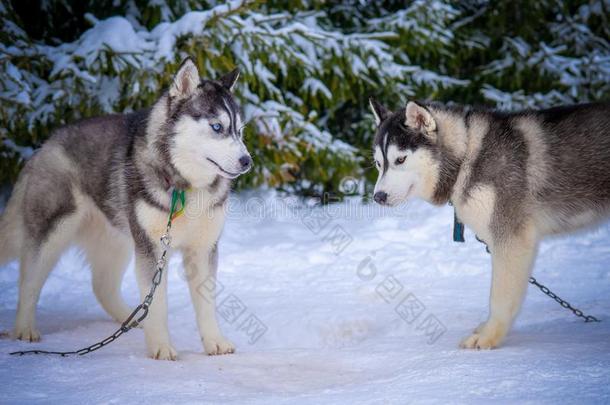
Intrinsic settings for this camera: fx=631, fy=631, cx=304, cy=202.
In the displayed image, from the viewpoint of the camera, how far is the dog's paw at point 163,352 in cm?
430

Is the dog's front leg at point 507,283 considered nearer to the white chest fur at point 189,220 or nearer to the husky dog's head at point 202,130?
the husky dog's head at point 202,130

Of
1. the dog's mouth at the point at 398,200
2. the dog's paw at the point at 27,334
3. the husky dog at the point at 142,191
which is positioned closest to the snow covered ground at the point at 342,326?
the dog's paw at the point at 27,334

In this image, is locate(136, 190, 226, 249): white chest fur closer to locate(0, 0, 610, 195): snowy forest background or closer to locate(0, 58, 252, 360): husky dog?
locate(0, 58, 252, 360): husky dog

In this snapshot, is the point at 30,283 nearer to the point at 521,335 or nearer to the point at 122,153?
the point at 122,153

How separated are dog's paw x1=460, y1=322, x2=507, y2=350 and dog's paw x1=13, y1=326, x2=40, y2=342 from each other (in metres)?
3.13

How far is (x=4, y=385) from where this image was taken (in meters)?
3.58

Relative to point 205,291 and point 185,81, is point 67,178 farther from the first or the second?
point 205,291

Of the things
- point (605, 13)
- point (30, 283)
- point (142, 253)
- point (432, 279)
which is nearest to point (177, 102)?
point (142, 253)

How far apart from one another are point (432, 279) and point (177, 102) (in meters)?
3.37

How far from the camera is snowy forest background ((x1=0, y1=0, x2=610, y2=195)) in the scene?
7625 mm

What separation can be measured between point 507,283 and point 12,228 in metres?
3.87

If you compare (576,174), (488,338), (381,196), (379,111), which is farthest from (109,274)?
(576,174)

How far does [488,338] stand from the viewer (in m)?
4.12

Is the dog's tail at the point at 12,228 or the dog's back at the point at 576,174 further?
the dog's tail at the point at 12,228
